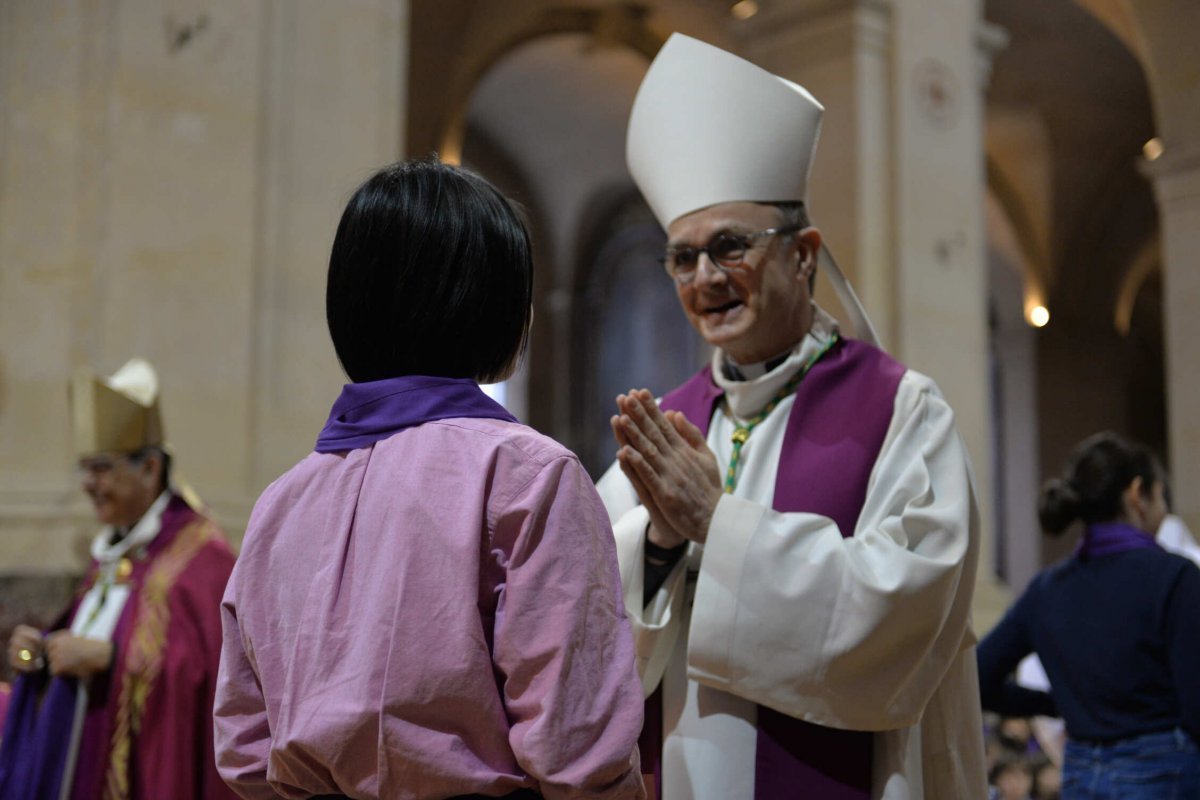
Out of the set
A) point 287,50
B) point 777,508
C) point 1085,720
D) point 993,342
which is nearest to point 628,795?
point 777,508

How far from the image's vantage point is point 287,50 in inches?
230

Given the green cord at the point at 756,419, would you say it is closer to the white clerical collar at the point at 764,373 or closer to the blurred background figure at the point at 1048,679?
the white clerical collar at the point at 764,373

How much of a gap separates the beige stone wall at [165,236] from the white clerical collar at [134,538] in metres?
0.92

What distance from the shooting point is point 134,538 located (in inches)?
171

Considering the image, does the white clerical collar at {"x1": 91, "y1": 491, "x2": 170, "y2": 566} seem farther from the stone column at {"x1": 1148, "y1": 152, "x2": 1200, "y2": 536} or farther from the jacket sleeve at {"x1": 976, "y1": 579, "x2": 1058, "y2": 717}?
the stone column at {"x1": 1148, "y1": 152, "x2": 1200, "y2": 536}

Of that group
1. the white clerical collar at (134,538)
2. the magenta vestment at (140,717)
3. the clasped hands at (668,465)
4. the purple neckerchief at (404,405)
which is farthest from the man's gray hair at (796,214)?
the white clerical collar at (134,538)

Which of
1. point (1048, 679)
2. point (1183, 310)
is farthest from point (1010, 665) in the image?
point (1183, 310)

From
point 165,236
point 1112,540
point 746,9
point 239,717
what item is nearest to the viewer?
point 239,717

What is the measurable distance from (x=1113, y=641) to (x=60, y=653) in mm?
2874

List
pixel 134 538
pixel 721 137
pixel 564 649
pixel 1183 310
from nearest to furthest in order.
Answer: pixel 564 649 < pixel 721 137 < pixel 134 538 < pixel 1183 310

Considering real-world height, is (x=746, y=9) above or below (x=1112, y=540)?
above

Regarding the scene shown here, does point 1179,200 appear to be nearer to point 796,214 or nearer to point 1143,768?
point 1143,768

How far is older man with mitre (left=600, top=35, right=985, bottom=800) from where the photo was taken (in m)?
2.41

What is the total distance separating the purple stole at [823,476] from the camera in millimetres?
2518
